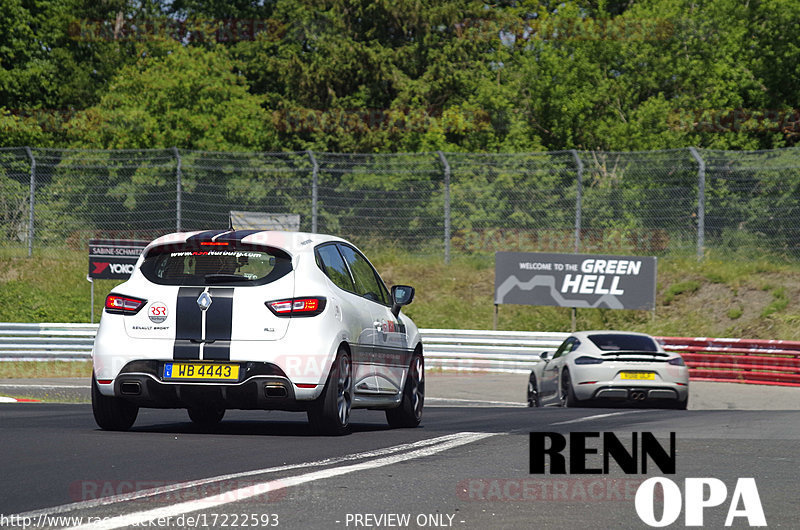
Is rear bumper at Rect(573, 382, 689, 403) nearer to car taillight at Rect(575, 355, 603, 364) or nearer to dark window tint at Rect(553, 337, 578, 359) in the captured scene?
car taillight at Rect(575, 355, 603, 364)

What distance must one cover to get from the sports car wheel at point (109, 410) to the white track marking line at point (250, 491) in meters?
2.69

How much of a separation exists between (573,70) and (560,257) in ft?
47.5

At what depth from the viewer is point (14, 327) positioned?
2628 centimetres

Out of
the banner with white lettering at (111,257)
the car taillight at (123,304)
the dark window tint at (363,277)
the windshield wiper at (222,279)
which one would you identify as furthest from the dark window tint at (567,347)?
the banner with white lettering at (111,257)

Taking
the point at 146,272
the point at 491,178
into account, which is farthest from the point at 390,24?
the point at 146,272

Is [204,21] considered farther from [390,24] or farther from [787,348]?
[787,348]

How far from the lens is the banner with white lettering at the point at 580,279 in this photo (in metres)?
28.4

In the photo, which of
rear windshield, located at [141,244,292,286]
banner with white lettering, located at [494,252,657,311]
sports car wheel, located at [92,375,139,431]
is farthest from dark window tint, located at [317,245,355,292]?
banner with white lettering, located at [494,252,657,311]

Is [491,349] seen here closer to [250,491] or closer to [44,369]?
[44,369]

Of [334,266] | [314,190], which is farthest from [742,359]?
[334,266]

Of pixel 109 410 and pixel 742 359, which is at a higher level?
pixel 109 410

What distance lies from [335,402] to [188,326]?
128 centimetres

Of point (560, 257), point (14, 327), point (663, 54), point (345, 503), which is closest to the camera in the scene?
point (345, 503)

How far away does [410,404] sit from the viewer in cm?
1130
